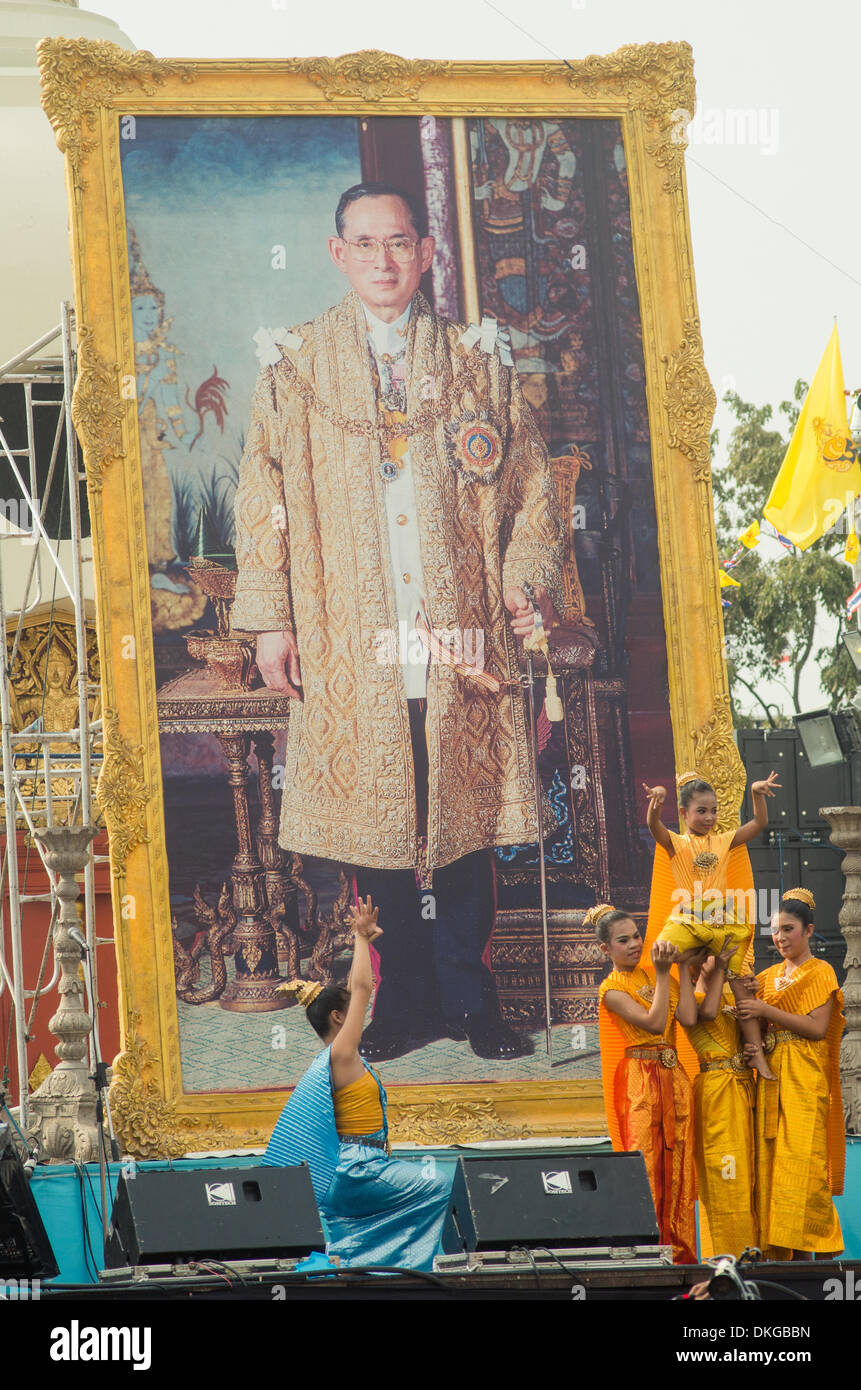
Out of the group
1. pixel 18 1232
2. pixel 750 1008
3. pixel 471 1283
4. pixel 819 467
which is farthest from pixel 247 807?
pixel 819 467

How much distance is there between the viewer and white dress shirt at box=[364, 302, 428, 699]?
748 centimetres

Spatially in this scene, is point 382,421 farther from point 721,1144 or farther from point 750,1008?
point 721,1144

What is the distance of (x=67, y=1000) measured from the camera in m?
6.70

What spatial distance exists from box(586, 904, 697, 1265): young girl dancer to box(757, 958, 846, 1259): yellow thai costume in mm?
346

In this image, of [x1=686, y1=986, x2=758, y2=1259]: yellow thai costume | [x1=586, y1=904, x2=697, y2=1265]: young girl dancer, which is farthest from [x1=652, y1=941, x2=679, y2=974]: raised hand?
[x1=686, y1=986, x2=758, y2=1259]: yellow thai costume

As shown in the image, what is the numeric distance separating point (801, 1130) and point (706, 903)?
0.86 metres

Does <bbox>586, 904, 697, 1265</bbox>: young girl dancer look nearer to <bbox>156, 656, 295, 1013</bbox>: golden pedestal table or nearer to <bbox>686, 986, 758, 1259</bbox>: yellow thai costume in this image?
<bbox>686, 986, 758, 1259</bbox>: yellow thai costume

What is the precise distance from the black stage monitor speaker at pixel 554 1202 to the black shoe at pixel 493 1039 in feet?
9.66

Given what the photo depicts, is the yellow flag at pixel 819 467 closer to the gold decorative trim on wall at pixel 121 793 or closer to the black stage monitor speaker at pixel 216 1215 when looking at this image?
the gold decorative trim on wall at pixel 121 793

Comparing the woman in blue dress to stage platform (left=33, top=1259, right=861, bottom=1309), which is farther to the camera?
the woman in blue dress

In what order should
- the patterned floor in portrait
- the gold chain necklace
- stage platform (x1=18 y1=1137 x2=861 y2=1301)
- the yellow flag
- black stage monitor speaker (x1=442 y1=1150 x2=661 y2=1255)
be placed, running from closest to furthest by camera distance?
stage platform (x1=18 y1=1137 x2=861 y2=1301)
black stage monitor speaker (x1=442 y1=1150 x2=661 y2=1255)
the patterned floor in portrait
the gold chain necklace
the yellow flag
